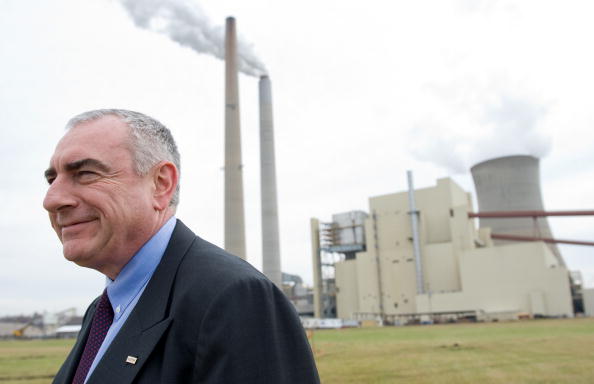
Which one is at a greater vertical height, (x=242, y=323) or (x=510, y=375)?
(x=242, y=323)

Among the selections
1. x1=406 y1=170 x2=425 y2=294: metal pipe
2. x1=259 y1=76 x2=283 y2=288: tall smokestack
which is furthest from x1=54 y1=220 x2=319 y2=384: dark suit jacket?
x1=406 y1=170 x2=425 y2=294: metal pipe

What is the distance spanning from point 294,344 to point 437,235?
47.6 meters

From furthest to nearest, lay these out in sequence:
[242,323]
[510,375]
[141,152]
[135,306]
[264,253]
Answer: [264,253], [510,375], [141,152], [135,306], [242,323]

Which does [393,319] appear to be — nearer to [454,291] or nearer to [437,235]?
[454,291]

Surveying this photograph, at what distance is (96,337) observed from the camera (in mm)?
1370

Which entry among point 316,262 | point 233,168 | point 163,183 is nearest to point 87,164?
point 163,183

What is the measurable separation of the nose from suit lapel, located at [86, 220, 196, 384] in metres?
0.30

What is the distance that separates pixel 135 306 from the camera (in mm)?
1220

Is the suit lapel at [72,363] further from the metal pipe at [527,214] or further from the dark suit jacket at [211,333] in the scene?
the metal pipe at [527,214]

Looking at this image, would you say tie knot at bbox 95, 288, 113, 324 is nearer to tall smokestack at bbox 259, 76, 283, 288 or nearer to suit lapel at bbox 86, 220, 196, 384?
suit lapel at bbox 86, 220, 196, 384

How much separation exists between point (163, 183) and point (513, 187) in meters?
45.0

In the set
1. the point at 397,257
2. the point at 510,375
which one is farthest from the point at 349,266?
the point at 510,375

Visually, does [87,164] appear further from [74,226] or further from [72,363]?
[72,363]

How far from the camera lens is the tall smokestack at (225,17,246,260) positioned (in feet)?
103
